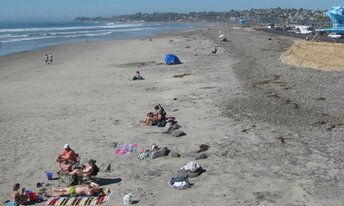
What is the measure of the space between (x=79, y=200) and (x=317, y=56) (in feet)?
69.0

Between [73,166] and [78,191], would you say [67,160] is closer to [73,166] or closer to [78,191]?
[73,166]

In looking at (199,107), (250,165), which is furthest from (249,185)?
(199,107)

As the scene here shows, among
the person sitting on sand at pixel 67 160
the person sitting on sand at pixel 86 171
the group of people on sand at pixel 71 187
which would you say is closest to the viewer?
the group of people on sand at pixel 71 187

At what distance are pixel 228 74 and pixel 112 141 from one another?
1368 centimetres

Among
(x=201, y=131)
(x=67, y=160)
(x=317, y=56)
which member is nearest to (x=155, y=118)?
(x=201, y=131)

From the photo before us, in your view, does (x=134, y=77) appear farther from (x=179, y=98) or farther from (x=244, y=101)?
(x=244, y=101)

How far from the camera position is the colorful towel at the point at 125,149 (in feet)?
43.8

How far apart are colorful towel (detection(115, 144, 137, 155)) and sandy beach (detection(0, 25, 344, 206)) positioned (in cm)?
24

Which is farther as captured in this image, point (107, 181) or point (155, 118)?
point (155, 118)

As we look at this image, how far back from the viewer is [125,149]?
44.6ft

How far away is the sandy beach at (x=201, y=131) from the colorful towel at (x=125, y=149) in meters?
0.24

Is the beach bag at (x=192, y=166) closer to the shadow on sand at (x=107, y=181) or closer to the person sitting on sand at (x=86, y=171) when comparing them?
the shadow on sand at (x=107, y=181)

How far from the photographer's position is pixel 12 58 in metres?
44.1

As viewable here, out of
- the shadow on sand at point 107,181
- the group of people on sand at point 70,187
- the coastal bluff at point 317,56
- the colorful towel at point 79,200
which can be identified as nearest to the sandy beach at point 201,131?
the shadow on sand at point 107,181
